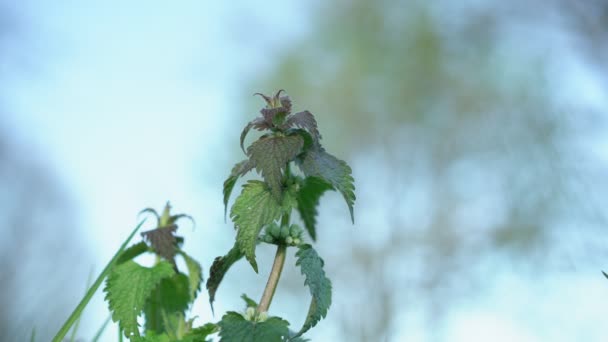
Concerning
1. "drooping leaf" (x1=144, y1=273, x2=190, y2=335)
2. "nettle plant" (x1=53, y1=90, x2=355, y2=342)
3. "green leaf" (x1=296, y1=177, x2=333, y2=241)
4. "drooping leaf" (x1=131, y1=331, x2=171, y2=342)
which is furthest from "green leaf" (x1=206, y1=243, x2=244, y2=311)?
"drooping leaf" (x1=144, y1=273, x2=190, y2=335)

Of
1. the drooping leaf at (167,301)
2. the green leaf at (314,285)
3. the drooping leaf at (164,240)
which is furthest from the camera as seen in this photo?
the drooping leaf at (167,301)

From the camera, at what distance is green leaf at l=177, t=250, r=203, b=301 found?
4.55ft

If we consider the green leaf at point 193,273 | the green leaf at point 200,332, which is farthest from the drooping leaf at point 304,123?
the green leaf at point 193,273

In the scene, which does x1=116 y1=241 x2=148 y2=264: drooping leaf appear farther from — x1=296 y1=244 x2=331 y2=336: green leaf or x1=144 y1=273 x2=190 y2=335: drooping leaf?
x1=296 y1=244 x2=331 y2=336: green leaf

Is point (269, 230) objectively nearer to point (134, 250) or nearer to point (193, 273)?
point (193, 273)

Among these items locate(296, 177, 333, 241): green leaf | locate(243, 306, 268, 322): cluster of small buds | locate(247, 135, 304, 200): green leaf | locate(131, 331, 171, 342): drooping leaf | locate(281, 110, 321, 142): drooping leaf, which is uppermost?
locate(296, 177, 333, 241): green leaf

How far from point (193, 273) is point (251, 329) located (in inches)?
17.9

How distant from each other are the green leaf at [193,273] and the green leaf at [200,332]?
0.23m

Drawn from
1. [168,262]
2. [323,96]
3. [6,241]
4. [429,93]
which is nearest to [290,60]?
[323,96]

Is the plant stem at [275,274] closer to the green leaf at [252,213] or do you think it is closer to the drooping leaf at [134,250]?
the green leaf at [252,213]

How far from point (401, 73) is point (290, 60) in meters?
2.18

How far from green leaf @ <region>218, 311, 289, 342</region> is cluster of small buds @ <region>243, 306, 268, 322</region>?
0.04 ft

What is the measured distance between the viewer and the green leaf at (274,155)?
98 cm

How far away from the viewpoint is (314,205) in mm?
1278
